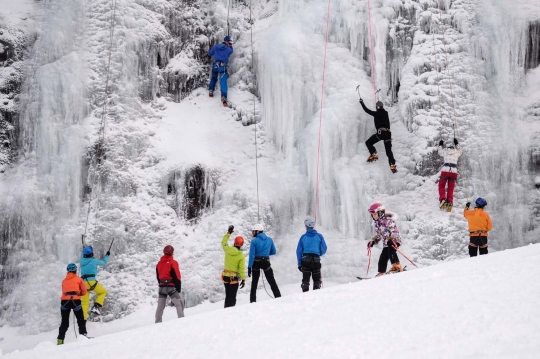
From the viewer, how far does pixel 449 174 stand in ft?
30.7

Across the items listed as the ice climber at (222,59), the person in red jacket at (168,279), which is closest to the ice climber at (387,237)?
the person in red jacket at (168,279)

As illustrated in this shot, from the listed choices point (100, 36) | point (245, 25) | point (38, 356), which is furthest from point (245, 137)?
point (38, 356)

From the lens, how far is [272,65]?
11422mm

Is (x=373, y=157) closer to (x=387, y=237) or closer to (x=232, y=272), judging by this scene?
(x=387, y=237)

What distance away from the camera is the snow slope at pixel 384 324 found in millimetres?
2922

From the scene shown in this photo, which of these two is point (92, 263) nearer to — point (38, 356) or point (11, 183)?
point (11, 183)

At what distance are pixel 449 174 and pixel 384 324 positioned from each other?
21.3ft

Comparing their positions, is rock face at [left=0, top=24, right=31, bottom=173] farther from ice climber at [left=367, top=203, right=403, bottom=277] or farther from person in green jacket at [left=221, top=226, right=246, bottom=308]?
ice climber at [left=367, top=203, right=403, bottom=277]

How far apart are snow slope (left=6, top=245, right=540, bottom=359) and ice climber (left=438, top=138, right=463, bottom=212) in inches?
163

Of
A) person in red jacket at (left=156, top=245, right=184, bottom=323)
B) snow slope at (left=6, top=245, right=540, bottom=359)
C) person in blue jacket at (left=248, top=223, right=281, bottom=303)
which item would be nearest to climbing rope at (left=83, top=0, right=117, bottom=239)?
person in red jacket at (left=156, top=245, right=184, bottom=323)

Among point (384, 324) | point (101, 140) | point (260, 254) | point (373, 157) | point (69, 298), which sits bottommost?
point (69, 298)

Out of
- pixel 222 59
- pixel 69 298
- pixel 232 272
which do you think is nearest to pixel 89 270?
pixel 69 298

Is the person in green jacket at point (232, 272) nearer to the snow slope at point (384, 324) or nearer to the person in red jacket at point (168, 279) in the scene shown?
the person in red jacket at point (168, 279)

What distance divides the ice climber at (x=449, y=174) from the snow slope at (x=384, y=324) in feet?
13.6
